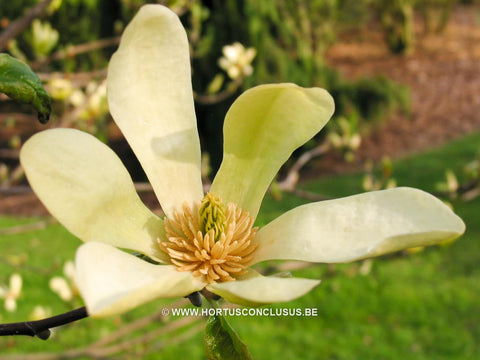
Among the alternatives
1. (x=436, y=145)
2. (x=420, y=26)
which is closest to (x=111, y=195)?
(x=436, y=145)

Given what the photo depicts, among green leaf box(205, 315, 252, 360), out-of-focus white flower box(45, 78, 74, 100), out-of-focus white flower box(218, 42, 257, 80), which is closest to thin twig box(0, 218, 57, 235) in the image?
out-of-focus white flower box(45, 78, 74, 100)

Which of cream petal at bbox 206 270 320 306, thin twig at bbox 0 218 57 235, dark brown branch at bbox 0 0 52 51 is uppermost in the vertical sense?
dark brown branch at bbox 0 0 52 51

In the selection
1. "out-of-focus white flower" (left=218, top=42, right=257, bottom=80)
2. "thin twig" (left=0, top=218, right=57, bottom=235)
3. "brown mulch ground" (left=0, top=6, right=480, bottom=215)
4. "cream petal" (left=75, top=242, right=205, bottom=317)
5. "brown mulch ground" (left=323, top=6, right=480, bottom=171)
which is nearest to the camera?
"cream petal" (left=75, top=242, right=205, bottom=317)

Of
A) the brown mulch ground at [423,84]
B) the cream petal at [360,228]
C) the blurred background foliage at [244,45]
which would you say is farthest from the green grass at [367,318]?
the brown mulch ground at [423,84]

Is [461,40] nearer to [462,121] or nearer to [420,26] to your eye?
[420,26]

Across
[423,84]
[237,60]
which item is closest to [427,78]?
[423,84]

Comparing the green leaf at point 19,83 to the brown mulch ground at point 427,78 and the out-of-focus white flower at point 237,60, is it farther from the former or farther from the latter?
the brown mulch ground at point 427,78

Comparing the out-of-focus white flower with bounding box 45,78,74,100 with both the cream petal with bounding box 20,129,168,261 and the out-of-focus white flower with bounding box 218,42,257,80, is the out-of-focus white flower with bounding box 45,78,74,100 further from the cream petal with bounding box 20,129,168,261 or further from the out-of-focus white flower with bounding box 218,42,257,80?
the cream petal with bounding box 20,129,168,261

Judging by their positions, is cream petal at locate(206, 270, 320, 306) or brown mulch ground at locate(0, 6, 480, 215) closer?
cream petal at locate(206, 270, 320, 306)
